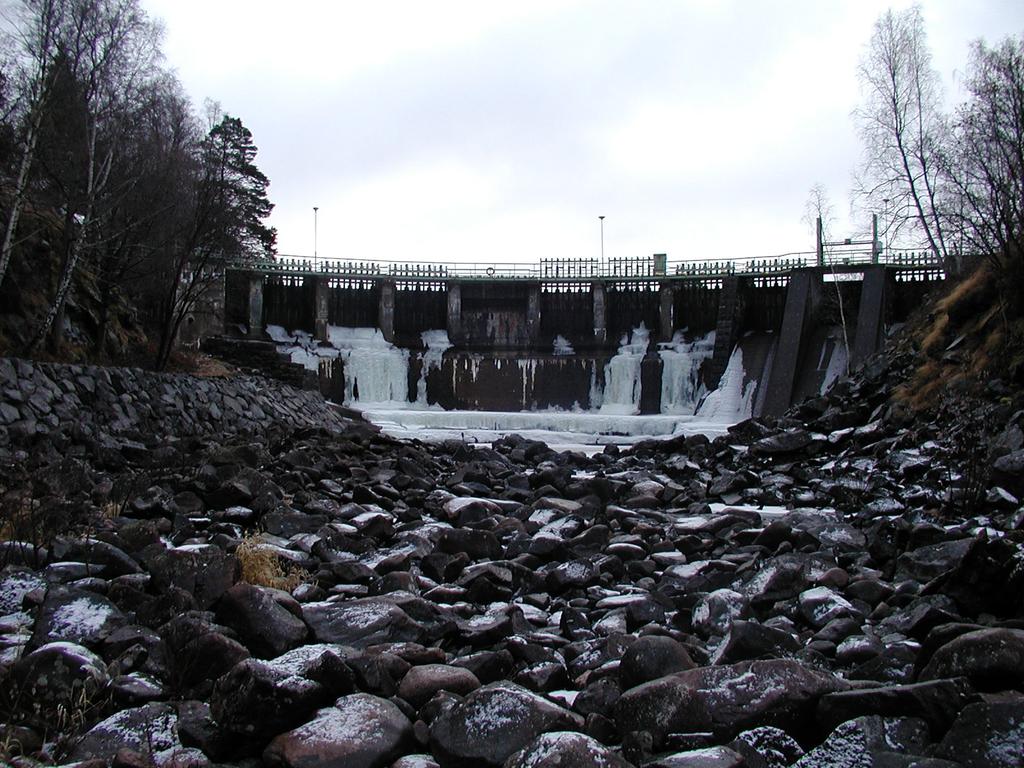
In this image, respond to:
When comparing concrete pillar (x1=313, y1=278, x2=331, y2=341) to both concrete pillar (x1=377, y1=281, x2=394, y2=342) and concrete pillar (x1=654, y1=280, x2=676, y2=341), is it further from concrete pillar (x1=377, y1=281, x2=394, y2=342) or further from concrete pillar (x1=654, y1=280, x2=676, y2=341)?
concrete pillar (x1=654, y1=280, x2=676, y2=341)

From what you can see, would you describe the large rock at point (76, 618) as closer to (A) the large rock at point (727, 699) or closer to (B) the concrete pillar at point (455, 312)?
(A) the large rock at point (727, 699)

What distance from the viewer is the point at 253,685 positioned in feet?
10.9

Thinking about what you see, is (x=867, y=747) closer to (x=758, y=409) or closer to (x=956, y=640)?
(x=956, y=640)

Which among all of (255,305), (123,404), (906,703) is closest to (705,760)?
(906,703)

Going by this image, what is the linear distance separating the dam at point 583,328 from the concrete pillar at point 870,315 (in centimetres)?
6

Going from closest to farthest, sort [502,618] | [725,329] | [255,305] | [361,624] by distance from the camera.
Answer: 1. [361,624]
2. [502,618]
3. [725,329]
4. [255,305]

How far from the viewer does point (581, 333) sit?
35875mm

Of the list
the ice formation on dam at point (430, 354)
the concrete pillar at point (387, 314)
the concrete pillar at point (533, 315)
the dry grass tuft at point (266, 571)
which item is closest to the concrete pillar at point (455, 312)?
the ice formation on dam at point (430, 354)

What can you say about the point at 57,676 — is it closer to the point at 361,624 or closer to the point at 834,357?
the point at 361,624

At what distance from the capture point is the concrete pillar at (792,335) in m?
28.2

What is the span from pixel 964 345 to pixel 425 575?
497 inches

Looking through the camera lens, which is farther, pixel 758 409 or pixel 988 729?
pixel 758 409

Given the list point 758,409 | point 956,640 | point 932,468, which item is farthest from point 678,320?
point 956,640

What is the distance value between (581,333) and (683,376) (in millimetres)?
5618
